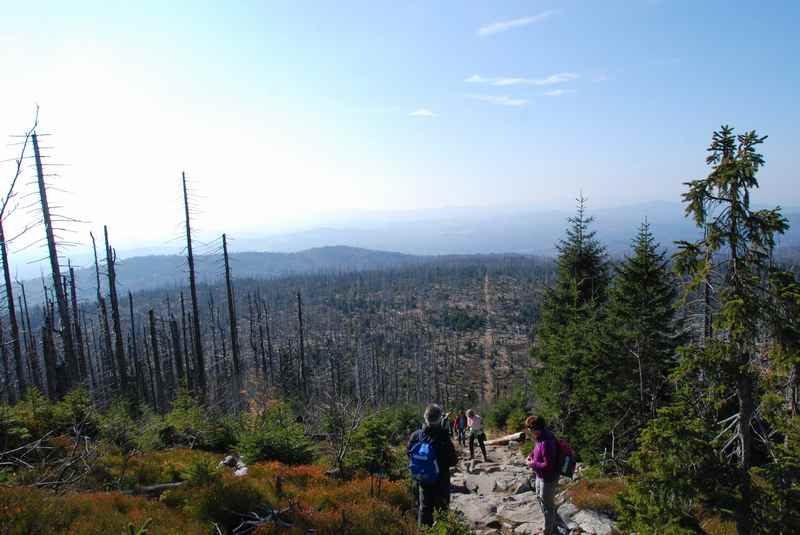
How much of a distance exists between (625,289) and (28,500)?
14055mm

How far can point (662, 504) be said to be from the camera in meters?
4.11

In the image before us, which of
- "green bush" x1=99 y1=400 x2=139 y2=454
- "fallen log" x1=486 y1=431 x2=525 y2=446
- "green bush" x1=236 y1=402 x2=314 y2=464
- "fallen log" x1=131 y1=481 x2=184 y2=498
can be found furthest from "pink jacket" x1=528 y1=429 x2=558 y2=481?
"fallen log" x1=486 y1=431 x2=525 y2=446

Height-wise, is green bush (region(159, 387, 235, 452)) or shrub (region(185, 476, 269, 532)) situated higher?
shrub (region(185, 476, 269, 532))

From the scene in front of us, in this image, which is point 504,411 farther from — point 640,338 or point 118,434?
point 118,434

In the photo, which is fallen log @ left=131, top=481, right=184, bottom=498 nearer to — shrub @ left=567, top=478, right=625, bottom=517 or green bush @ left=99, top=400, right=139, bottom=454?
green bush @ left=99, top=400, right=139, bottom=454

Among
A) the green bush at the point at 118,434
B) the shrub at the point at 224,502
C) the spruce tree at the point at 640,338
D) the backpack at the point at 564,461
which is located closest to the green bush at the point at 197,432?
the green bush at the point at 118,434

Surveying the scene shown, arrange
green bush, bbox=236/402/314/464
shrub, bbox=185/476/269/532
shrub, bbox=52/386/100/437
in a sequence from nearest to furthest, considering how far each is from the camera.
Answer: shrub, bbox=185/476/269/532
green bush, bbox=236/402/314/464
shrub, bbox=52/386/100/437

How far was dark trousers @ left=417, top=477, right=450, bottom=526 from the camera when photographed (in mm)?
6051

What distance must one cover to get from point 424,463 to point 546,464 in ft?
6.15

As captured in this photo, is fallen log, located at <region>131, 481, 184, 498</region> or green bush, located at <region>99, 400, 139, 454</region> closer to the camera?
fallen log, located at <region>131, 481, 184, 498</region>

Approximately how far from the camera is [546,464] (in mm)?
6160

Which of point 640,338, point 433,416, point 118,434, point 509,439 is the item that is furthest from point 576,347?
point 118,434

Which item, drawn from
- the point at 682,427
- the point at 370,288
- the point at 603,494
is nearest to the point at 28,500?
the point at 682,427

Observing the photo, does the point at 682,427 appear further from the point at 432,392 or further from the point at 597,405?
the point at 432,392
